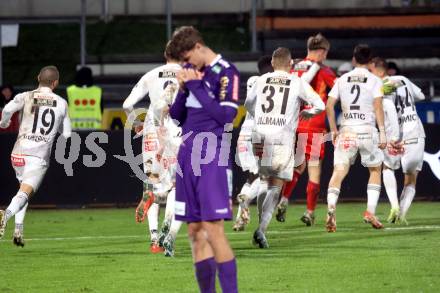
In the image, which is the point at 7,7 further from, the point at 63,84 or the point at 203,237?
the point at 203,237

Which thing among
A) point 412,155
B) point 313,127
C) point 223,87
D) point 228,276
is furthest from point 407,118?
point 228,276

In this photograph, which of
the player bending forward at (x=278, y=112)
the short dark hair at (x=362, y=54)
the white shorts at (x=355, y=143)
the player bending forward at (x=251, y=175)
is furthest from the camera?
the player bending forward at (x=251, y=175)

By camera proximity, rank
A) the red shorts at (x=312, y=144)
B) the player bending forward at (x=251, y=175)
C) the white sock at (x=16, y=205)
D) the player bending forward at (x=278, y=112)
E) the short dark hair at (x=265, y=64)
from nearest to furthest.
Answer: the player bending forward at (x=278, y=112) < the white sock at (x=16, y=205) < the player bending forward at (x=251, y=175) < the short dark hair at (x=265, y=64) < the red shorts at (x=312, y=144)

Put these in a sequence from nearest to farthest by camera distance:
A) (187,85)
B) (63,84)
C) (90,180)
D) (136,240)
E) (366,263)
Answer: (187,85) → (366,263) → (136,240) → (90,180) → (63,84)

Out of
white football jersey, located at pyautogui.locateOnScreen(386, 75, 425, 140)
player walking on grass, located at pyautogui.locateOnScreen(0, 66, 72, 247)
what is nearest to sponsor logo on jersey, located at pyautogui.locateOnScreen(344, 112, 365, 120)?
white football jersey, located at pyautogui.locateOnScreen(386, 75, 425, 140)

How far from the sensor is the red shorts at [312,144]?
17.7 m

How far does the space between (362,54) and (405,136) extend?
89.3 inches

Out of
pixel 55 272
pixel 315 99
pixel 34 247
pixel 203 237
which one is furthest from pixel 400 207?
pixel 203 237

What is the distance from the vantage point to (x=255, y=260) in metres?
12.7

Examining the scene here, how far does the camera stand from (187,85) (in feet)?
30.8

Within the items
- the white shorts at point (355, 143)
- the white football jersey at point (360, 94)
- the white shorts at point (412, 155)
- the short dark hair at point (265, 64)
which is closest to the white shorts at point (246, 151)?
the short dark hair at point (265, 64)

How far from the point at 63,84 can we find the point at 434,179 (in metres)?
10.1

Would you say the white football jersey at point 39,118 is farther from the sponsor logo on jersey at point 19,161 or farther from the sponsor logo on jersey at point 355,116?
the sponsor logo on jersey at point 355,116

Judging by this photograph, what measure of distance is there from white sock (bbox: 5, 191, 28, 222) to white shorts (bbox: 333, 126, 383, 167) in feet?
13.2
